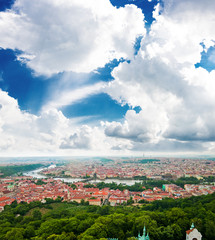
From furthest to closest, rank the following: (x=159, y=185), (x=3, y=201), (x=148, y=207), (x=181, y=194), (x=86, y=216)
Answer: (x=159, y=185) < (x=181, y=194) < (x=3, y=201) < (x=148, y=207) < (x=86, y=216)

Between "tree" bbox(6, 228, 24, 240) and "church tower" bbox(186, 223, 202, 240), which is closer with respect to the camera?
"church tower" bbox(186, 223, 202, 240)

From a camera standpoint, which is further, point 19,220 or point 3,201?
point 3,201

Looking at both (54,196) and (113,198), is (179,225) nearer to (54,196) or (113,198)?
(113,198)

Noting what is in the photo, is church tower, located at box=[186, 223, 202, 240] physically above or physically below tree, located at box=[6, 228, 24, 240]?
above

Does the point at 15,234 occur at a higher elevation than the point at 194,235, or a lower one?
lower

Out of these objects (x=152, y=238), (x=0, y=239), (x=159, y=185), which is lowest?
(x=159, y=185)

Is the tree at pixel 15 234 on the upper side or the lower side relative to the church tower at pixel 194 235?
lower

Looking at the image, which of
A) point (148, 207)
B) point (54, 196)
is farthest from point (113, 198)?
point (54, 196)

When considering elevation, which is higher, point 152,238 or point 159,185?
point 152,238

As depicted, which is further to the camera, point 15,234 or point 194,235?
point 15,234

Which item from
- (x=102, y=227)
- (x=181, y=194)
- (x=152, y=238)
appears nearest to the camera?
(x=152, y=238)

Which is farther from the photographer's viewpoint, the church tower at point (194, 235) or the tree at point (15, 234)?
the tree at point (15, 234)
